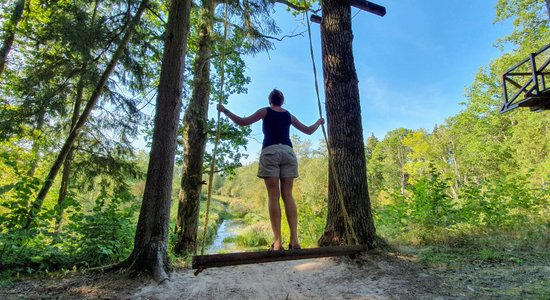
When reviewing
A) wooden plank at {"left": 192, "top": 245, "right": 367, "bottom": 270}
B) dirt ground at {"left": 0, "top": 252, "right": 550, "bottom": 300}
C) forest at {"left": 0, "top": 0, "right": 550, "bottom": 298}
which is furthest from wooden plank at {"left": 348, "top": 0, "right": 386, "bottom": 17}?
wooden plank at {"left": 192, "top": 245, "right": 367, "bottom": 270}

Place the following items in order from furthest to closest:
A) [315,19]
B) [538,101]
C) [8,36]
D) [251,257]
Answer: [8,36] → [538,101] → [315,19] → [251,257]

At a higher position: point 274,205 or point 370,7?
point 370,7

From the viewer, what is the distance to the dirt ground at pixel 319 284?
2.84 m

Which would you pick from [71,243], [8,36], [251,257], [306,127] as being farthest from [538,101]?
[8,36]

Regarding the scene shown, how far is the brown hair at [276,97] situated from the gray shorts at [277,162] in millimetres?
566

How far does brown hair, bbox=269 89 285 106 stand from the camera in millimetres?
3553

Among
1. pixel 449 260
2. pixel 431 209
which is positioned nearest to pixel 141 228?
pixel 449 260

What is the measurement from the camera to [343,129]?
4.32 m

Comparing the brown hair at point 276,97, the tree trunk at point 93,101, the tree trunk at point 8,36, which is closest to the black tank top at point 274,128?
the brown hair at point 276,97

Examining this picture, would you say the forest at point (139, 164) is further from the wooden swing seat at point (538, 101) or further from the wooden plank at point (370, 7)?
the wooden plank at point (370, 7)

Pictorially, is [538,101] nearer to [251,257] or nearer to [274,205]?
[274,205]

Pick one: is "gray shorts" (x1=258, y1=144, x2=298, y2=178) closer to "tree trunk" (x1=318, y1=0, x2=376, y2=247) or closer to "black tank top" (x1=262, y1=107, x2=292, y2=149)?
"black tank top" (x1=262, y1=107, x2=292, y2=149)

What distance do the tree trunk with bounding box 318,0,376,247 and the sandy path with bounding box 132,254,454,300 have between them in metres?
0.41

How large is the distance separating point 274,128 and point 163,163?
62.0 inches
